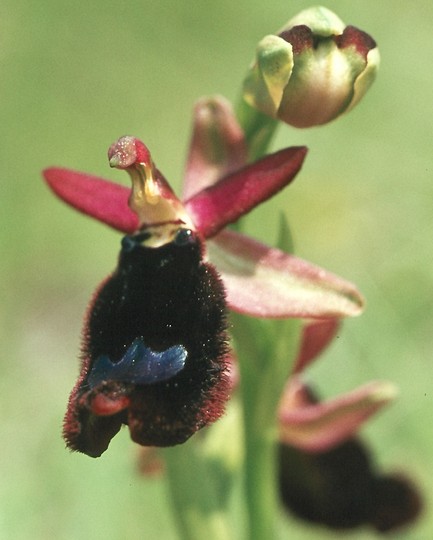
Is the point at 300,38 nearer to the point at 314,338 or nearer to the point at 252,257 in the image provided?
the point at 252,257

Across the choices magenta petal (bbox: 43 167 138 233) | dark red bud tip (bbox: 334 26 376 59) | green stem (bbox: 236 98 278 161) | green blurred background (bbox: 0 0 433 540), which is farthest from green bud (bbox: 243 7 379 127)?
green blurred background (bbox: 0 0 433 540)

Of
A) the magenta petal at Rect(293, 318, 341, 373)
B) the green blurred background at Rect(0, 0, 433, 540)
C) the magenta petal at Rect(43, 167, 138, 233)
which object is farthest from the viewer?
the green blurred background at Rect(0, 0, 433, 540)

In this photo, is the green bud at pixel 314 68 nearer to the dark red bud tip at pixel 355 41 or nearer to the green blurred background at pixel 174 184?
the dark red bud tip at pixel 355 41

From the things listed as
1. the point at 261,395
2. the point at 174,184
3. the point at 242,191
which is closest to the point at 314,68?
the point at 242,191

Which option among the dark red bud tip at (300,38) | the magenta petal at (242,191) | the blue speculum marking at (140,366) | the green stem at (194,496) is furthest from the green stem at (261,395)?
the dark red bud tip at (300,38)

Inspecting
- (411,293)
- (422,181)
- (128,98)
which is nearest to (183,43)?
(128,98)

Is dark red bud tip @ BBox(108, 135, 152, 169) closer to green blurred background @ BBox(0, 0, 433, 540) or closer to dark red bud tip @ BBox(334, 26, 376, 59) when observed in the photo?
dark red bud tip @ BBox(334, 26, 376, 59)

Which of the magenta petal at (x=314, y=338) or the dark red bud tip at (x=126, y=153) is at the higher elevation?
the dark red bud tip at (x=126, y=153)
